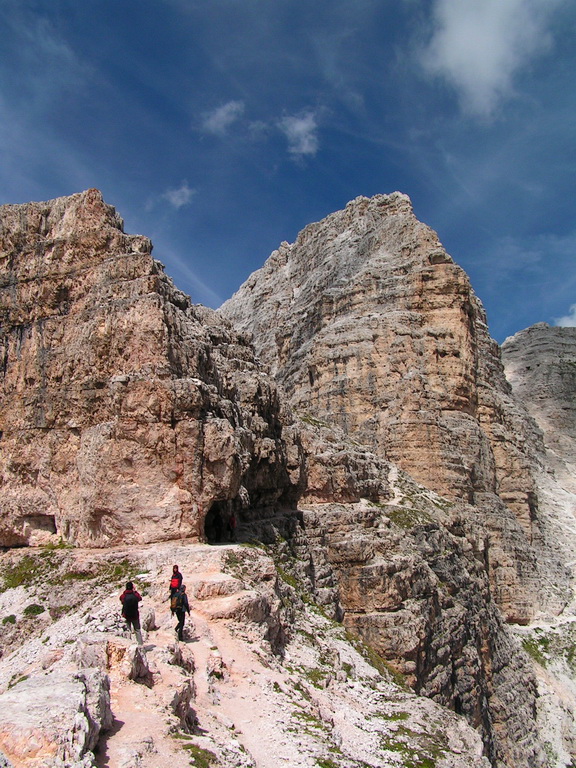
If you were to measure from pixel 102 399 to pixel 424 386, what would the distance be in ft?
98.5

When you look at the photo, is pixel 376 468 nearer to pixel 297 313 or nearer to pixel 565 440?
pixel 297 313

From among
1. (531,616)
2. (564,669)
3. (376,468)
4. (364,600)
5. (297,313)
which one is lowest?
(564,669)

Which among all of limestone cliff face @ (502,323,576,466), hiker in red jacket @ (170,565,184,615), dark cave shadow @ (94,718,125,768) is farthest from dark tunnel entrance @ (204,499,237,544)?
limestone cliff face @ (502,323,576,466)

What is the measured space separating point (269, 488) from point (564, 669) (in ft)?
89.9

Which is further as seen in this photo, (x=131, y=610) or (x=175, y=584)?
(x=175, y=584)

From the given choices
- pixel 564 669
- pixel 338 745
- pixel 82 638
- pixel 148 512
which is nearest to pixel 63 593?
pixel 148 512

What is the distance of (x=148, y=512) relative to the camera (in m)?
17.5

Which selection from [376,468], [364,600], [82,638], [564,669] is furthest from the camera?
[564,669]

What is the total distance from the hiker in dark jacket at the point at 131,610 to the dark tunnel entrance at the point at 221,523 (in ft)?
25.3

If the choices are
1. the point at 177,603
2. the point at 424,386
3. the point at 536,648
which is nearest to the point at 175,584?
the point at 177,603

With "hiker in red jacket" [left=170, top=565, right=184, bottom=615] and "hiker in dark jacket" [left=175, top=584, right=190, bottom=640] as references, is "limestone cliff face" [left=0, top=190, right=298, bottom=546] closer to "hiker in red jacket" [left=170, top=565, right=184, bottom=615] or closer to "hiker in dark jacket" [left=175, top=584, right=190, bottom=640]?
"hiker in red jacket" [left=170, top=565, right=184, bottom=615]

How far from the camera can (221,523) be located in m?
21.0

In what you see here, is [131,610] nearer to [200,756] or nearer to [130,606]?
[130,606]

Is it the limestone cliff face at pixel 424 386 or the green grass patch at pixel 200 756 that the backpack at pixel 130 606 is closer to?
the green grass patch at pixel 200 756
